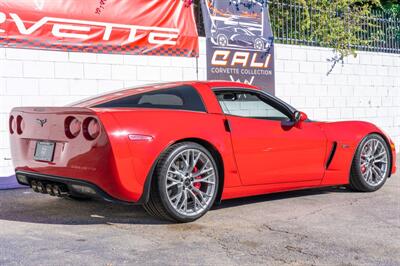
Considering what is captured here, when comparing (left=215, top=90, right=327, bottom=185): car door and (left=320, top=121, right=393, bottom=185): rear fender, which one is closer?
(left=215, top=90, right=327, bottom=185): car door

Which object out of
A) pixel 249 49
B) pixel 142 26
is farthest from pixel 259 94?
pixel 249 49

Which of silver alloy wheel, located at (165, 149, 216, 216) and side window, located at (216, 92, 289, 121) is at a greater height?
side window, located at (216, 92, 289, 121)

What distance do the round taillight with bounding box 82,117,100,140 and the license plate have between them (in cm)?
46

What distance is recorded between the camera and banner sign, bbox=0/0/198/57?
7547 mm

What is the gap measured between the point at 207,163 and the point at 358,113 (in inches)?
302

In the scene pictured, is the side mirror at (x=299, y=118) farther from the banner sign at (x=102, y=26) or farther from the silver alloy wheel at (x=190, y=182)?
the banner sign at (x=102, y=26)

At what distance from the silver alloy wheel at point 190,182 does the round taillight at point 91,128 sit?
690 mm

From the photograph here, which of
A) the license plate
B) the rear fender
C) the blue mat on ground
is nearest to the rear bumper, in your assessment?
the license plate

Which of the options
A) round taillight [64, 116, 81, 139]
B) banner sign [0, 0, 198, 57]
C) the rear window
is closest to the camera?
round taillight [64, 116, 81, 139]

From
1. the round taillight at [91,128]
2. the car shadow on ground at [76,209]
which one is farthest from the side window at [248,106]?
the round taillight at [91,128]

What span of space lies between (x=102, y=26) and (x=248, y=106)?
3.22 m

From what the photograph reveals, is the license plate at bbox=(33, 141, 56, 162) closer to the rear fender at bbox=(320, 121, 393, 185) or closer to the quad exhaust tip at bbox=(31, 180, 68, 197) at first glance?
the quad exhaust tip at bbox=(31, 180, 68, 197)

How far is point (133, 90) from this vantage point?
213 inches

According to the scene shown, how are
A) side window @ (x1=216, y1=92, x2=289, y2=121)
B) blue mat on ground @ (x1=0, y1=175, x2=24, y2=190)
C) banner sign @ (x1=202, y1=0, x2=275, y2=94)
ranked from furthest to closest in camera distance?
banner sign @ (x1=202, y1=0, x2=275, y2=94) → blue mat on ground @ (x1=0, y1=175, x2=24, y2=190) → side window @ (x1=216, y1=92, x2=289, y2=121)
